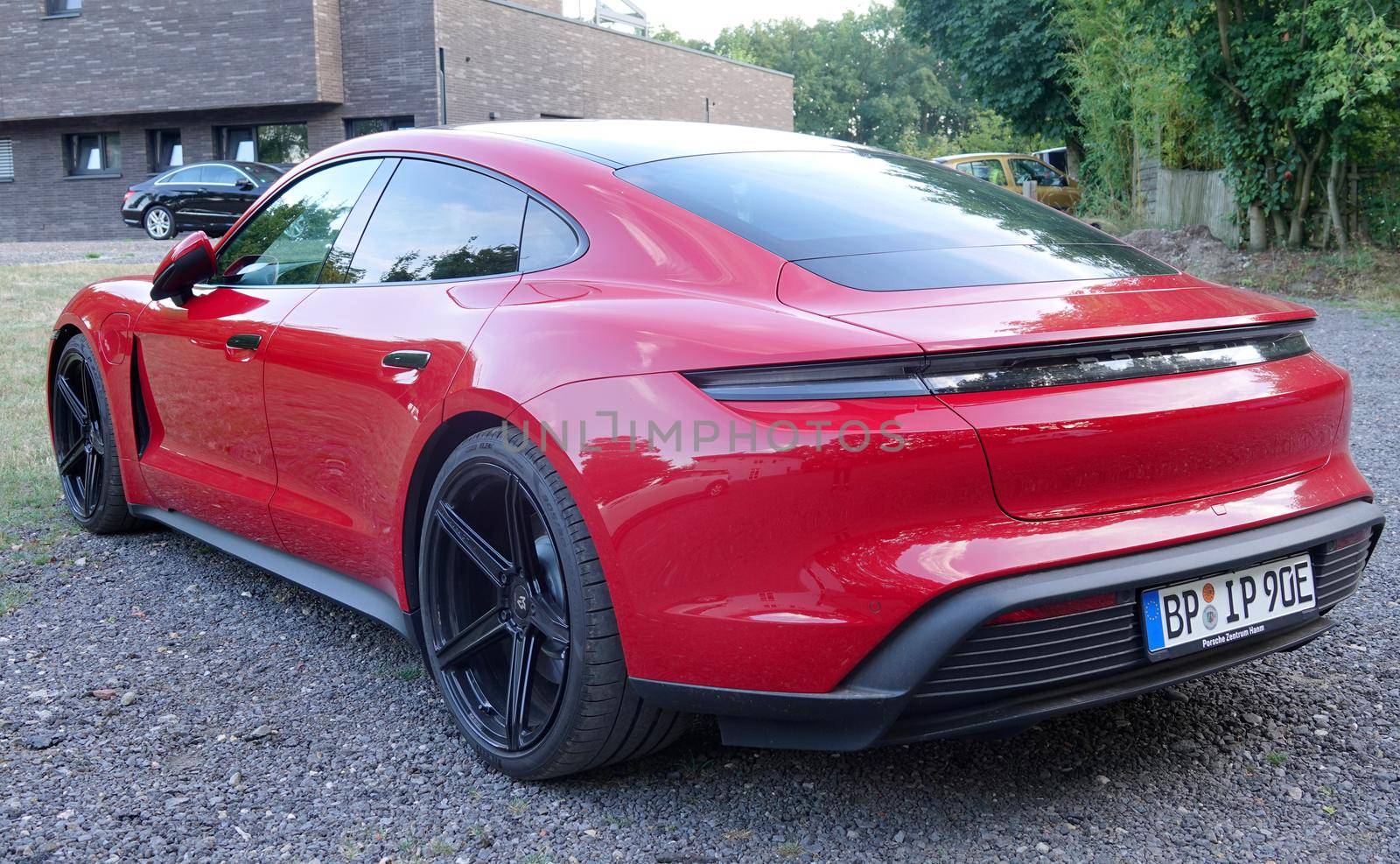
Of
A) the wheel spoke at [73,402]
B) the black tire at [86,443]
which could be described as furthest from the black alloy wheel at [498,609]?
the wheel spoke at [73,402]

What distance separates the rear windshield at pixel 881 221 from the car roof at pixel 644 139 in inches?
2.4

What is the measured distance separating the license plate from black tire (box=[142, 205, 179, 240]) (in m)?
22.8

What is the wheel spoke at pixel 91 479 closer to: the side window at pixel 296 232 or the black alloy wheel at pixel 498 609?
the side window at pixel 296 232

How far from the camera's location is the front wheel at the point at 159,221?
72.3 ft

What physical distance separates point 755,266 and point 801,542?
63 centimetres

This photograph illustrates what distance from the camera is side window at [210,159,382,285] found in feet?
11.2

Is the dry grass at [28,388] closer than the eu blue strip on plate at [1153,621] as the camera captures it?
No

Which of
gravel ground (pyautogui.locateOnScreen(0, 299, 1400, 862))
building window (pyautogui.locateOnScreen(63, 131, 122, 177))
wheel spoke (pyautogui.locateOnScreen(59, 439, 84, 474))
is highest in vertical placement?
building window (pyautogui.locateOnScreen(63, 131, 122, 177))

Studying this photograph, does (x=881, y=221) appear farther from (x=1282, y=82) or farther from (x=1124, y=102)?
(x=1124, y=102)

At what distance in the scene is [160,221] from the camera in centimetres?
2217

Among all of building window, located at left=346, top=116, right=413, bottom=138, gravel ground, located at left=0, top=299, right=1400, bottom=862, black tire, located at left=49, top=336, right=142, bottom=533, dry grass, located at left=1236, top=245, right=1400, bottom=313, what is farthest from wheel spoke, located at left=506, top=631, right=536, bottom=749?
building window, located at left=346, top=116, right=413, bottom=138

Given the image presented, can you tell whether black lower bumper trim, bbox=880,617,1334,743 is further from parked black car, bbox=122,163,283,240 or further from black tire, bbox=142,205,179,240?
black tire, bbox=142,205,179,240

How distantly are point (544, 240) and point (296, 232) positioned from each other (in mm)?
1214

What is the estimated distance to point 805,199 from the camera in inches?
108
